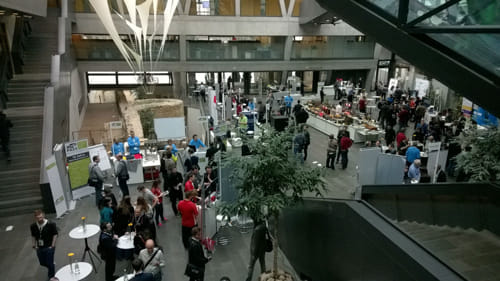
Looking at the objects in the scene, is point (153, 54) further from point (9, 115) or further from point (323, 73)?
point (323, 73)

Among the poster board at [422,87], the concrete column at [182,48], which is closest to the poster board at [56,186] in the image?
the concrete column at [182,48]

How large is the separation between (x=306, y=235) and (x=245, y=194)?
1.85 metres

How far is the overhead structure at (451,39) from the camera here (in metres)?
3.45

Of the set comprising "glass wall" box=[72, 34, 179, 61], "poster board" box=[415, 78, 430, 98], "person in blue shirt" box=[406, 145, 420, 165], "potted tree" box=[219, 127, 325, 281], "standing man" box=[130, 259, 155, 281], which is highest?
"glass wall" box=[72, 34, 179, 61]

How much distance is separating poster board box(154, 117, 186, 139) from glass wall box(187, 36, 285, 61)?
1261 cm

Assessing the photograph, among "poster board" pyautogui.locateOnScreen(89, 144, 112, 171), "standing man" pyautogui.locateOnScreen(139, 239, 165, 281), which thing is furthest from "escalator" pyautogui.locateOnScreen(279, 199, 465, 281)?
"poster board" pyautogui.locateOnScreen(89, 144, 112, 171)

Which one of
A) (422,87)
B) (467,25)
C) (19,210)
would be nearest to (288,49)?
(422,87)

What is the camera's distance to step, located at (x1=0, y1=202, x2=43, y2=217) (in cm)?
1033

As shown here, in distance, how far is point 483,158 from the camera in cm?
730

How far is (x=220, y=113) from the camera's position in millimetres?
18516

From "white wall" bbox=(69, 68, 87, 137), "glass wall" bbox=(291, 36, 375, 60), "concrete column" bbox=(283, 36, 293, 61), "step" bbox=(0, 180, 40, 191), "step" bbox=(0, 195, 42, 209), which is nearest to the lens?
"step" bbox=(0, 195, 42, 209)

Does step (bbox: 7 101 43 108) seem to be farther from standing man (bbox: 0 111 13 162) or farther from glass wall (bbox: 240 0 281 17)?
glass wall (bbox: 240 0 281 17)

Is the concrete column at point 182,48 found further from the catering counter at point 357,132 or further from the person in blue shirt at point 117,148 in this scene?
the person in blue shirt at point 117,148

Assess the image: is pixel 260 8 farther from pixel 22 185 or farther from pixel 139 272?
pixel 139 272
